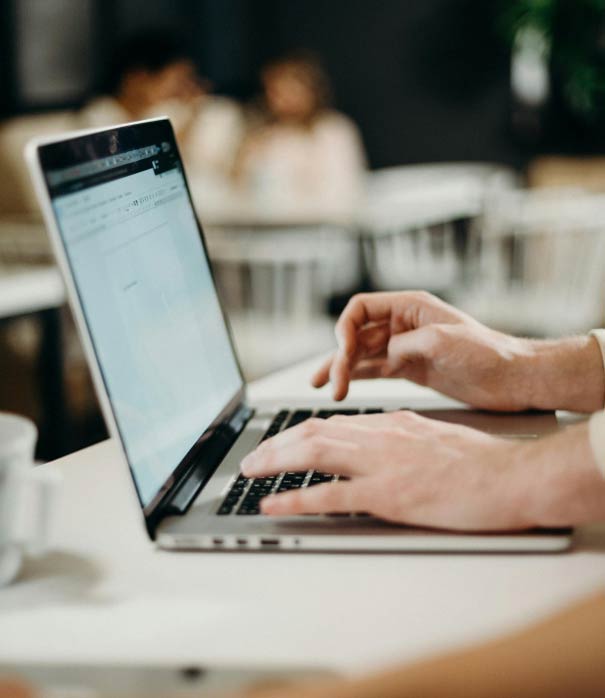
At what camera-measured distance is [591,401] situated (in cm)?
104

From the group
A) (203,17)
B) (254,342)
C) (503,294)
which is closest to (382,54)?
(203,17)

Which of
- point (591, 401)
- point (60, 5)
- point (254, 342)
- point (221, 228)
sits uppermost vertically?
point (60, 5)

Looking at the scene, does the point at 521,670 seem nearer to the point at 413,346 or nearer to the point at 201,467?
the point at 201,467

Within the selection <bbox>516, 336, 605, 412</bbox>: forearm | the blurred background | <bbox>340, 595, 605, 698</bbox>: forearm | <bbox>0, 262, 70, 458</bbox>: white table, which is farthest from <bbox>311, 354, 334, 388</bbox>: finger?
the blurred background

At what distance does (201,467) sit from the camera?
33.9 inches

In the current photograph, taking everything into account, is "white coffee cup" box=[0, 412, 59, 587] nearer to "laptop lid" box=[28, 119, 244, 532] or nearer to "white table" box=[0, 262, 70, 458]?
"laptop lid" box=[28, 119, 244, 532]

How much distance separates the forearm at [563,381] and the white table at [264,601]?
0.29 m

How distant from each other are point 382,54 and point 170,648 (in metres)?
5.98

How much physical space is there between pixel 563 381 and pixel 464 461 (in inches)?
13.4

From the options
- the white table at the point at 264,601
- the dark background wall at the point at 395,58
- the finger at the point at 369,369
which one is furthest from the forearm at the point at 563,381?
the dark background wall at the point at 395,58

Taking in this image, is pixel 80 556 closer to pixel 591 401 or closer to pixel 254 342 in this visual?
pixel 591 401

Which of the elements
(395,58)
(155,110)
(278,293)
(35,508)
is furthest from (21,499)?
(395,58)

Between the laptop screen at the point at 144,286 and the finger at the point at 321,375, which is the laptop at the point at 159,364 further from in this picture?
the finger at the point at 321,375

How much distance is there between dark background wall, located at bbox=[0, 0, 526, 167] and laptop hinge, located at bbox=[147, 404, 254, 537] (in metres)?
5.24
